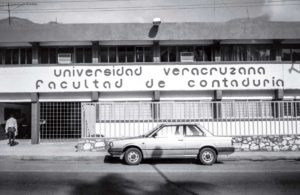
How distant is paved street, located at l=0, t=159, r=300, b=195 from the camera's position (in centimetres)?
779

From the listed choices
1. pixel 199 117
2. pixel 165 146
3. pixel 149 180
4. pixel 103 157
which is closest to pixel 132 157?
pixel 165 146

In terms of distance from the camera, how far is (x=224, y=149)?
12.6 metres

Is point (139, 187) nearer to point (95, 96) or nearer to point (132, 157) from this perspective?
point (132, 157)

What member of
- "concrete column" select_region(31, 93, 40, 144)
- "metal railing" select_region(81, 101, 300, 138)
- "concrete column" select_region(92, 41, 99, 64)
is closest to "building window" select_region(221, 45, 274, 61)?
"metal railing" select_region(81, 101, 300, 138)

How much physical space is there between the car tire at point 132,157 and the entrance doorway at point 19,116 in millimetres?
12209

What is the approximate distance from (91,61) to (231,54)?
8453 millimetres

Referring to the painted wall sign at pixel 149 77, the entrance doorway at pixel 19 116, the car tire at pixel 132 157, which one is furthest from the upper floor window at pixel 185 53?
the entrance doorway at pixel 19 116

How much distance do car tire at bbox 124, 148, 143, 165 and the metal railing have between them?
337 centimetres

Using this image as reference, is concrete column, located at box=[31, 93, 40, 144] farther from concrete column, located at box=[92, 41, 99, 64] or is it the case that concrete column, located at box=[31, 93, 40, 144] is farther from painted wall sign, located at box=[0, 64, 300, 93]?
concrete column, located at box=[92, 41, 99, 64]

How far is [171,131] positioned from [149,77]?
782 centimetres

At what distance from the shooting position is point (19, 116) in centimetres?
2436

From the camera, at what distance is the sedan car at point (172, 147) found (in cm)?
1261

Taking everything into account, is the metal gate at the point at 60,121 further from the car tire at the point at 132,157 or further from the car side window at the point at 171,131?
the car side window at the point at 171,131

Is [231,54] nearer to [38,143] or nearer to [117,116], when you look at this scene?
[117,116]
